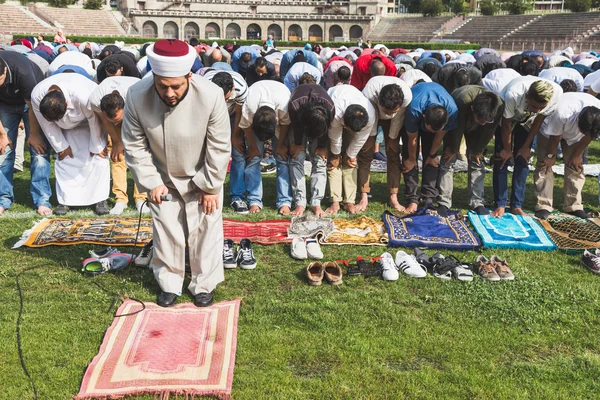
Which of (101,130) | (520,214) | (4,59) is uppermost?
(4,59)

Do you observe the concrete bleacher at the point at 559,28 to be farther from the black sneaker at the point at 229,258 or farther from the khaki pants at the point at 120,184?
the black sneaker at the point at 229,258

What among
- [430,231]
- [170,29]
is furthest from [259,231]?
[170,29]

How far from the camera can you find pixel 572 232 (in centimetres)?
612

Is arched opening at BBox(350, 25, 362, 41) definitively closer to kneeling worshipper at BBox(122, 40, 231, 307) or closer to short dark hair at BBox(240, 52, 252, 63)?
short dark hair at BBox(240, 52, 252, 63)

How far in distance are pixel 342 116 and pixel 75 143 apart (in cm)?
341

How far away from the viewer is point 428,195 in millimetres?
6840

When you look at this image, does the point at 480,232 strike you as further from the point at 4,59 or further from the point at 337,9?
the point at 337,9

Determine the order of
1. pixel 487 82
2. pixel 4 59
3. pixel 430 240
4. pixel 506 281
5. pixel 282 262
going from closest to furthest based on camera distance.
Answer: pixel 506 281, pixel 282 262, pixel 430 240, pixel 4 59, pixel 487 82

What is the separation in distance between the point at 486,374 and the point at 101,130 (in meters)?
5.28

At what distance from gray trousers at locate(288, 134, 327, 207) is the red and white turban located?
2.86m

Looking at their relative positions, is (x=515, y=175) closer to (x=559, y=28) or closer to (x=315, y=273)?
(x=315, y=273)

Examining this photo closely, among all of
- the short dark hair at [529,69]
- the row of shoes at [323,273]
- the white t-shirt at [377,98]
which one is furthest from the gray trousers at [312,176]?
the short dark hair at [529,69]

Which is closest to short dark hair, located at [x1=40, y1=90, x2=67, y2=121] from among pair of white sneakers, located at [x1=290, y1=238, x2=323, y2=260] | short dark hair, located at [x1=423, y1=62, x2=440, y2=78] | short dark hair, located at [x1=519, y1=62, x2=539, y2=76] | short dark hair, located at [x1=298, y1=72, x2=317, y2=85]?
pair of white sneakers, located at [x1=290, y1=238, x2=323, y2=260]

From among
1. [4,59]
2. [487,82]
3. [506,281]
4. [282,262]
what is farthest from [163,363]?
[487,82]
